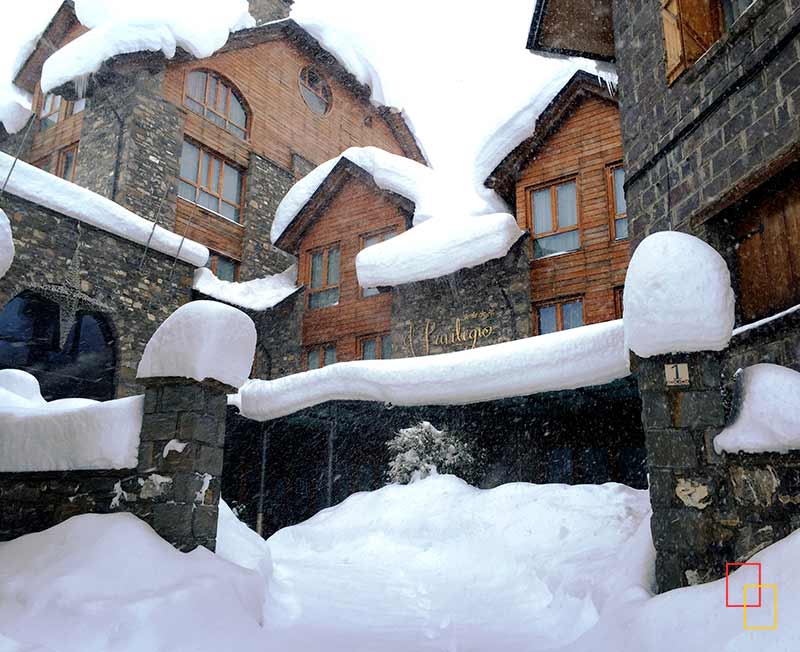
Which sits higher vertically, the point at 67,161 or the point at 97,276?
the point at 67,161

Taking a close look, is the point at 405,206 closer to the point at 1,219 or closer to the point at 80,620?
the point at 1,219

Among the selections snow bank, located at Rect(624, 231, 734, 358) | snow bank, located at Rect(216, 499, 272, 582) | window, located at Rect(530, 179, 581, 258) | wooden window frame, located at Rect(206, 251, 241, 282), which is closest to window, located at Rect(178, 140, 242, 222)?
wooden window frame, located at Rect(206, 251, 241, 282)

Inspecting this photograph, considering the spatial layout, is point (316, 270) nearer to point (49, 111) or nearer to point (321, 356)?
point (321, 356)

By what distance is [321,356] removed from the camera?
14.9 metres

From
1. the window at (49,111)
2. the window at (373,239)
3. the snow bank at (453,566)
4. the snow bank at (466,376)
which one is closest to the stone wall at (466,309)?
the window at (373,239)

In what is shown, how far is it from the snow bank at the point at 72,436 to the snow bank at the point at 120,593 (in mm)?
456

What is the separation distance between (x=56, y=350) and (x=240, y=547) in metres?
8.91

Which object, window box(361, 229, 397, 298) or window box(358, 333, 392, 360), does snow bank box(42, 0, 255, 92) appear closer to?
window box(361, 229, 397, 298)

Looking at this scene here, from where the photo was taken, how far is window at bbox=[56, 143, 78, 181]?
16531 mm

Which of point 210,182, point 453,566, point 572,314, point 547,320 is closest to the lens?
point 453,566

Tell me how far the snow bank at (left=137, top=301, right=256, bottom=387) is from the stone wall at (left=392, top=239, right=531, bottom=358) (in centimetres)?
749

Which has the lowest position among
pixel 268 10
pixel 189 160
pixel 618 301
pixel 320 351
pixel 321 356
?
pixel 321 356

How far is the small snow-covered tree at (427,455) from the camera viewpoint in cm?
980

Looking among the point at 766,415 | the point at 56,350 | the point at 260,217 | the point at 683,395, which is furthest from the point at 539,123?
the point at 56,350
